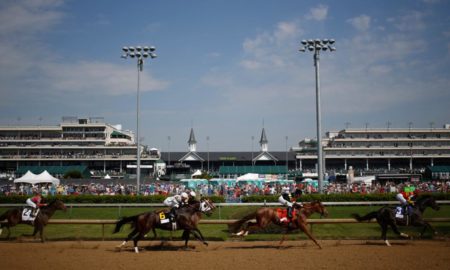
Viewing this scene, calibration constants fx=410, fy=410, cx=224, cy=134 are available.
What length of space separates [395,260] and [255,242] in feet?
12.4

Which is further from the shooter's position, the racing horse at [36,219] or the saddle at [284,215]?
the racing horse at [36,219]

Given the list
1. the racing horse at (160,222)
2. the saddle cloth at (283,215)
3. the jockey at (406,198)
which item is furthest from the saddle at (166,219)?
the jockey at (406,198)

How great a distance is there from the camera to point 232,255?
9125mm

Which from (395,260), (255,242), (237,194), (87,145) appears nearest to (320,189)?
(237,194)

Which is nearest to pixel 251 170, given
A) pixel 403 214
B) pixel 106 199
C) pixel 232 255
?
pixel 106 199

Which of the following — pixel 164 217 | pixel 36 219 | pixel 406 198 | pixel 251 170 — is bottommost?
pixel 36 219

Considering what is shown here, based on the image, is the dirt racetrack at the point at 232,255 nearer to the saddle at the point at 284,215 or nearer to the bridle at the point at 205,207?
the saddle at the point at 284,215

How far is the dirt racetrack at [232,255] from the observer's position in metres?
8.06

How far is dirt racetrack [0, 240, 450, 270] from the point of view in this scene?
806 centimetres

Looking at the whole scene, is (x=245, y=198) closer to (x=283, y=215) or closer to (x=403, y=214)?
(x=283, y=215)

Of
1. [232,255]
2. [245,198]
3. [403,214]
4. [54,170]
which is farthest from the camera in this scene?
[54,170]

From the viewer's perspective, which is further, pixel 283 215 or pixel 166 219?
pixel 283 215

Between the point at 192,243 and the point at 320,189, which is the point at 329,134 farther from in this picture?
the point at 192,243

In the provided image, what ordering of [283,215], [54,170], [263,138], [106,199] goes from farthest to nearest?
[263,138] → [54,170] → [106,199] → [283,215]
